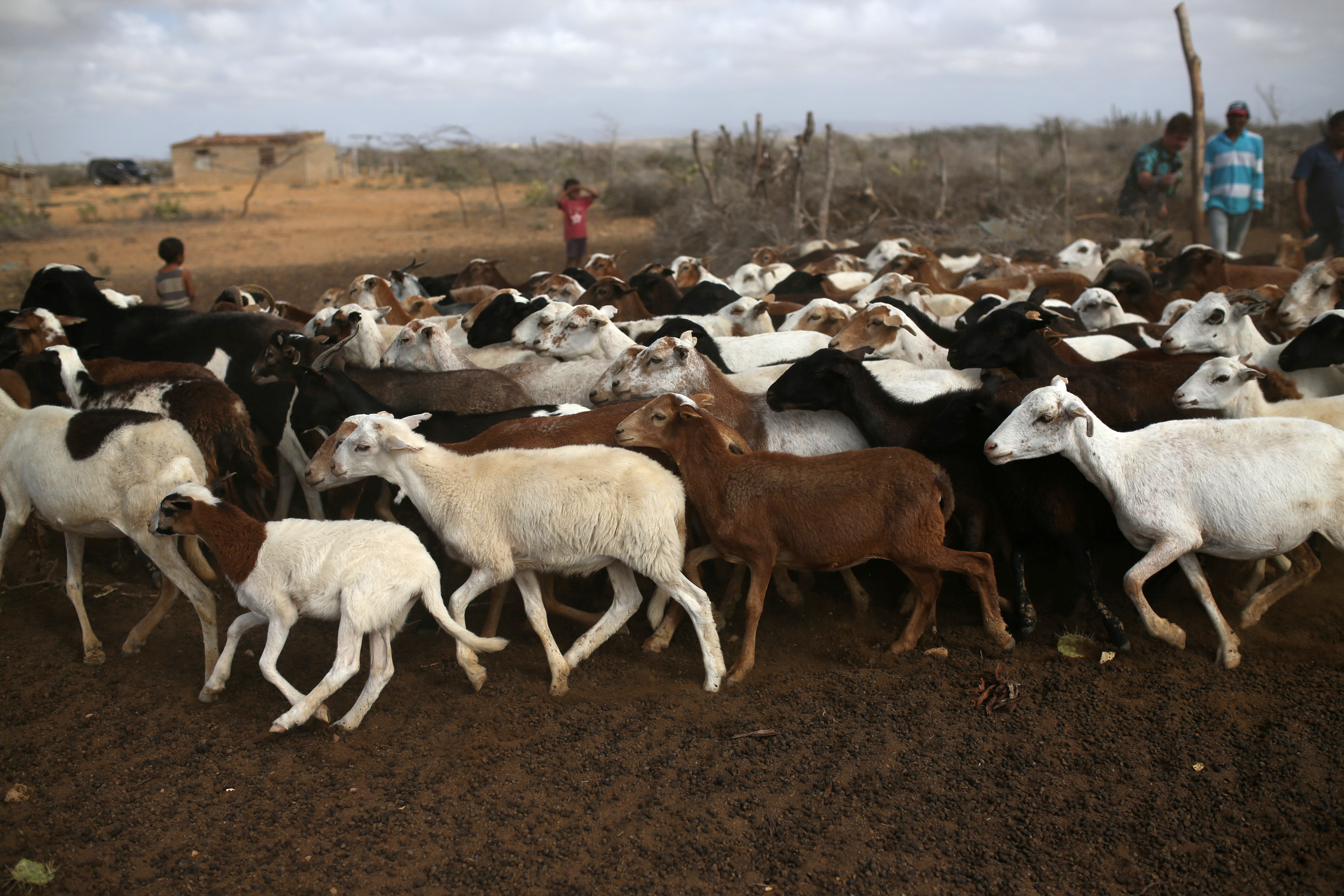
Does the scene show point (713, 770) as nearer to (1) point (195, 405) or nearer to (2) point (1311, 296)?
(1) point (195, 405)

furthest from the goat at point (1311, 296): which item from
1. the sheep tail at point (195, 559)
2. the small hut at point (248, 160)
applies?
the small hut at point (248, 160)

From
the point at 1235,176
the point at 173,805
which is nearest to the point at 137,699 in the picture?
the point at 173,805

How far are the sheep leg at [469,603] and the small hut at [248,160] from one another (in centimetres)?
4442

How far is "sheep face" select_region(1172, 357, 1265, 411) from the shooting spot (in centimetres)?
547

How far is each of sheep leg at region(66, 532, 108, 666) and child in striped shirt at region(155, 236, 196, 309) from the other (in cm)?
498

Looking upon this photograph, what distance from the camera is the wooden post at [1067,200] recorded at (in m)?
17.1

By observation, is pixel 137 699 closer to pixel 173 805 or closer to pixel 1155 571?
pixel 173 805

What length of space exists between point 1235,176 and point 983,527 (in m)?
8.80

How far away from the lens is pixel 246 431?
19.3ft

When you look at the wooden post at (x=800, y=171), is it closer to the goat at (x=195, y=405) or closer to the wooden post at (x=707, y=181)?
the wooden post at (x=707, y=181)

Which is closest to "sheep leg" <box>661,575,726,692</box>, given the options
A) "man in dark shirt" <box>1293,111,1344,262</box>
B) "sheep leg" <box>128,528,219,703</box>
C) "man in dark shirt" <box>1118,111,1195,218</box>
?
"sheep leg" <box>128,528,219,703</box>

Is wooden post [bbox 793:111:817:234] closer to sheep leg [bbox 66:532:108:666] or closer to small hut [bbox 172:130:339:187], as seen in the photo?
sheep leg [bbox 66:532:108:666]

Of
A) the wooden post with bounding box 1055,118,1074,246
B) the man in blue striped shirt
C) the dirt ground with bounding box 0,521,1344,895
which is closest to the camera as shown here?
the dirt ground with bounding box 0,521,1344,895

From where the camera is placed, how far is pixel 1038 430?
194 inches
